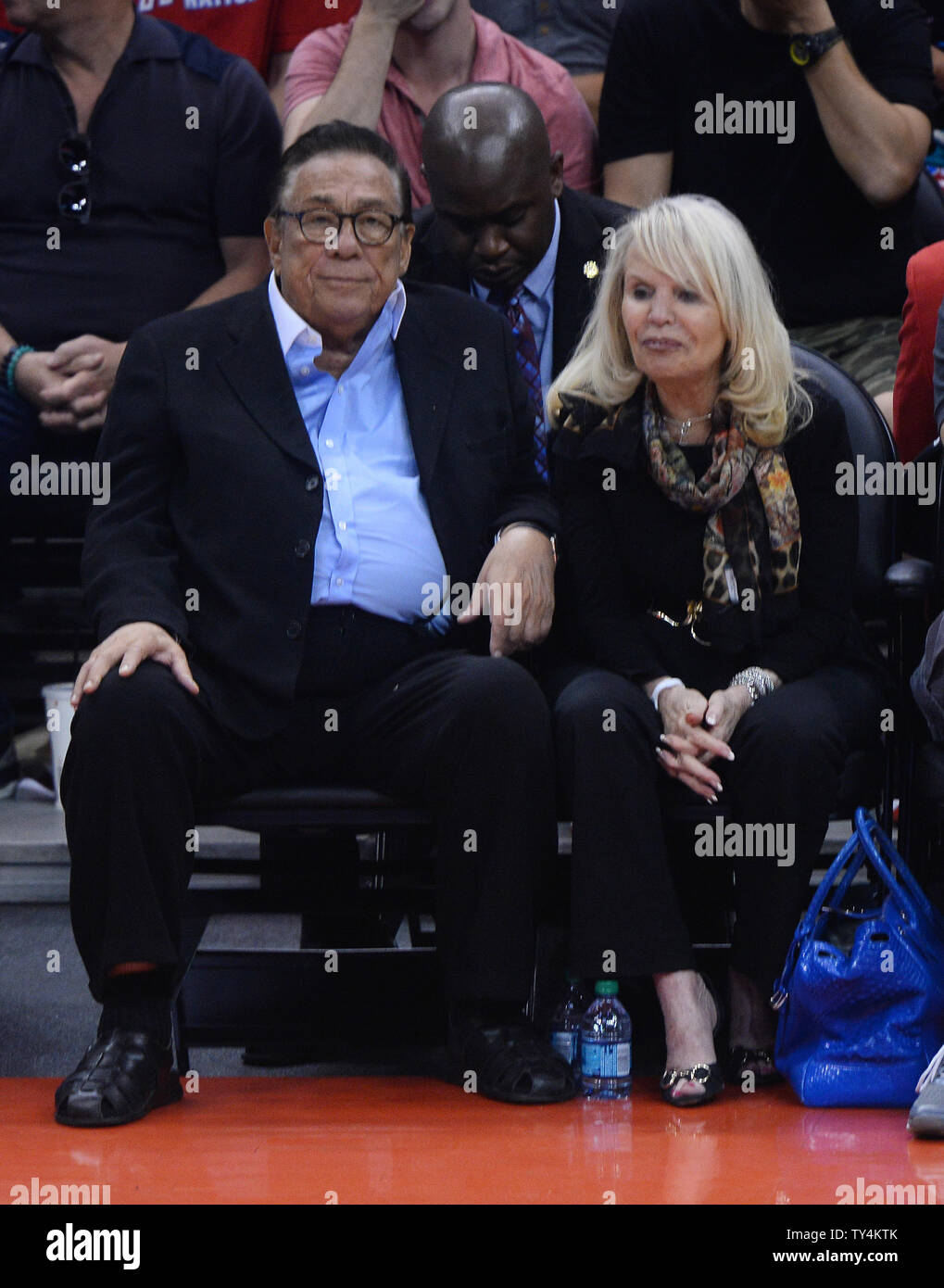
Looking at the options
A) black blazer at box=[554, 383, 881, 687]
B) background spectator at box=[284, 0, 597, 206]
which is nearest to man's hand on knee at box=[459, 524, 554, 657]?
black blazer at box=[554, 383, 881, 687]

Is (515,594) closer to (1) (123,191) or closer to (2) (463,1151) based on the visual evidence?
(2) (463,1151)

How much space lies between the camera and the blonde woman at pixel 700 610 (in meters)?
2.27

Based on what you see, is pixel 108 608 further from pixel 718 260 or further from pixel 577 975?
pixel 718 260

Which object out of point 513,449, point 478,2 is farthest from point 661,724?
point 478,2

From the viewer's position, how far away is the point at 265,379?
2.55 meters

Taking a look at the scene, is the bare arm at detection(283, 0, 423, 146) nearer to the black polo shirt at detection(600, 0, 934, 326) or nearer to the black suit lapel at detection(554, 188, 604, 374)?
the black polo shirt at detection(600, 0, 934, 326)

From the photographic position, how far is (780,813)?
229cm

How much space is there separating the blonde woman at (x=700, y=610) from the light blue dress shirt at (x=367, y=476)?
0.76 feet

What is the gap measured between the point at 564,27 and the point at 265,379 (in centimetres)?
170

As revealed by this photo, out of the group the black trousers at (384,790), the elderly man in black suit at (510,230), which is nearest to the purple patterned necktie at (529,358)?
the elderly man in black suit at (510,230)

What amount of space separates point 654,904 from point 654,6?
199 cm

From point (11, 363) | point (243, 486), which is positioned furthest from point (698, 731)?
point (11, 363)

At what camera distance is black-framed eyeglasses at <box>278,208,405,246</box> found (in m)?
2.55
